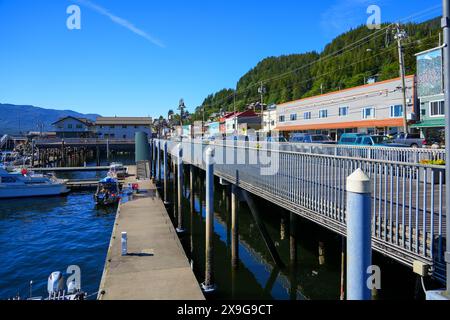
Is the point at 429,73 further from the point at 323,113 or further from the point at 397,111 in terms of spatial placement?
the point at 323,113

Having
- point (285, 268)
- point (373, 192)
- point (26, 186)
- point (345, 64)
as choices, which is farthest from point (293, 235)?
point (345, 64)

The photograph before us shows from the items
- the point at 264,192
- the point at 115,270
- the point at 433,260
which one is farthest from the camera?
the point at 264,192

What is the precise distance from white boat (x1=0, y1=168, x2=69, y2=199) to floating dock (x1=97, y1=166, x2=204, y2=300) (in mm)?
19114

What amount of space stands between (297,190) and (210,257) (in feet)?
14.5

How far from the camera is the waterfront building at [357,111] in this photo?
1415 inches

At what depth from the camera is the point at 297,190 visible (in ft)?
30.0

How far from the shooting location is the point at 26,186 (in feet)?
107

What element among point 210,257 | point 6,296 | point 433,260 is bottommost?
point 6,296

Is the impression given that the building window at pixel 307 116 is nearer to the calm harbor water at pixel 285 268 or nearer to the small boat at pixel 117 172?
the small boat at pixel 117 172

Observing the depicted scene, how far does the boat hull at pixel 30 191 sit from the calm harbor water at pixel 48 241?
702 mm

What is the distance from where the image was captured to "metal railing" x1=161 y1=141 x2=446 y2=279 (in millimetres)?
5109
